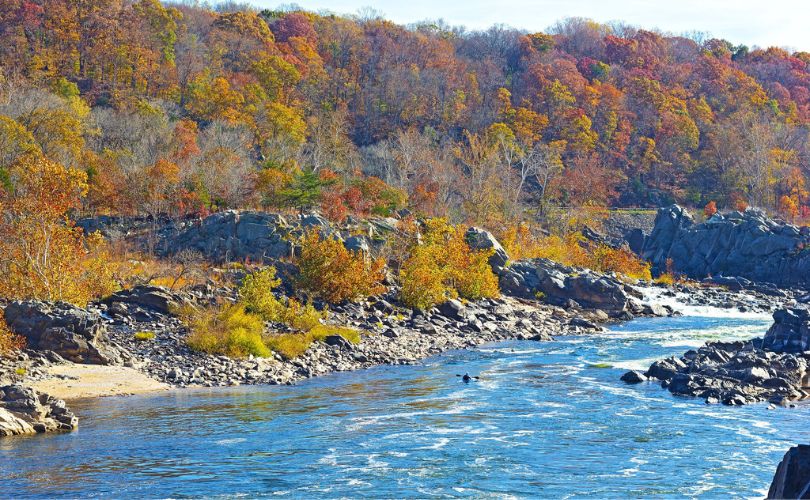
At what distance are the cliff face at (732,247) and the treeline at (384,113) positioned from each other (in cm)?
1463

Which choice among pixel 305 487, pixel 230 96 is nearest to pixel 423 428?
pixel 305 487

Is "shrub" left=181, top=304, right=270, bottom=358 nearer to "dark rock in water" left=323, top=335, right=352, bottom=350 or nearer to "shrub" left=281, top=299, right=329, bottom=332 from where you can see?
"shrub" left=281, top=299, right=329, bottom=332

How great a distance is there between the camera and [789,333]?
39.0m

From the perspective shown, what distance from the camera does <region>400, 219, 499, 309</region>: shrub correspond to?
164ft

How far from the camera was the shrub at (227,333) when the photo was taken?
35.4 meters

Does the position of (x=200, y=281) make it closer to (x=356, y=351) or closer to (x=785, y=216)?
Result: (x=356, y=351)

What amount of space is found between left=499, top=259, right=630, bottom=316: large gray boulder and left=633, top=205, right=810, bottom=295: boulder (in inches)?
821

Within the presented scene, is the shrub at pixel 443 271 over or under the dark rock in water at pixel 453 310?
over

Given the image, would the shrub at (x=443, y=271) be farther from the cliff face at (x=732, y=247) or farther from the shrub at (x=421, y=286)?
the cliff face at (x=732, y=247)

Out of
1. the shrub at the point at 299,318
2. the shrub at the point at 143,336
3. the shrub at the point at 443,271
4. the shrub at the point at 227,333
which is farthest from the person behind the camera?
the shrub at the point at 443,271

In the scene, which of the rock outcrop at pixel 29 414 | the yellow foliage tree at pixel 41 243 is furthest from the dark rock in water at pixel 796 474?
the yellow foliage tree at pixel 41 243

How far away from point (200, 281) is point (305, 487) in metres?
30.7

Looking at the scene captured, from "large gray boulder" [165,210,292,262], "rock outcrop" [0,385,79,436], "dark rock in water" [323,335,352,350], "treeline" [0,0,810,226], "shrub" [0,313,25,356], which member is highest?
"treeline" [0,0,810,226]

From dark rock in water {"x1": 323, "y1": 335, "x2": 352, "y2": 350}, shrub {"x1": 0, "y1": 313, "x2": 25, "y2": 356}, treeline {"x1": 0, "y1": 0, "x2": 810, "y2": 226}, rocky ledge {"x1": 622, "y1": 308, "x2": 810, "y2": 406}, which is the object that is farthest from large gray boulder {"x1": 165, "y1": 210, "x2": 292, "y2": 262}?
rocky ledge {"x1": 622, "y1": 308, "x2": 810, "y2": 406}
